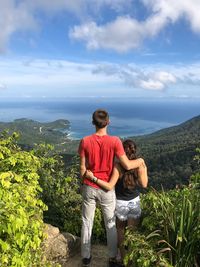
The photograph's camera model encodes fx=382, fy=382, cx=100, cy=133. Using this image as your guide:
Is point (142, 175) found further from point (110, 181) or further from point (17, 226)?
point (17, 226)

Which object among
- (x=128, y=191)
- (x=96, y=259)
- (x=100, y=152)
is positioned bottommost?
(x=96, y=259)

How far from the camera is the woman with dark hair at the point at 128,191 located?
5.11 meters

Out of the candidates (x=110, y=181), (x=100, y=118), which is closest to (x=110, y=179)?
(x=110, y=181)

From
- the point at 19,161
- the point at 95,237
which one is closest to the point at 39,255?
the point at 19,161

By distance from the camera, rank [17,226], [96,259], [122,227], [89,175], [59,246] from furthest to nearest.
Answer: [96,259] → [59,246] → [122,227] → [89,175] → [17,226]

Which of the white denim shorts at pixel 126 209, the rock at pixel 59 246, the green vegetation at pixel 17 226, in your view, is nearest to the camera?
the green vegetation at pixel 17 226

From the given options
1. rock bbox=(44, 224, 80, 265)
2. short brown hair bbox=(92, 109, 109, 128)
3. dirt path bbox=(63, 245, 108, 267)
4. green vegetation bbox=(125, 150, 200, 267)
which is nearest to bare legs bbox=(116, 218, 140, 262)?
green vegetation bbox=(125, 150, 200, 267)

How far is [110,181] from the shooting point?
5043 millimetres

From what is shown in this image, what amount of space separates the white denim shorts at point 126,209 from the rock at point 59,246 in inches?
44.6

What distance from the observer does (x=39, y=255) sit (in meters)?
4.50

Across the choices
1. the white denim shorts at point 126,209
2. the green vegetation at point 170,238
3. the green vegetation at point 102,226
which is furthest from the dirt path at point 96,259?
the green vegetation at point 170,238

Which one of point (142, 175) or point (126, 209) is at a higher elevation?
point (142, 175)

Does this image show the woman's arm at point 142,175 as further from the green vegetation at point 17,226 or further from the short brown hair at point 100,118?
the green vegetation at point 17,226

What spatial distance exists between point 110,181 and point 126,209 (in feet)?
1.58
